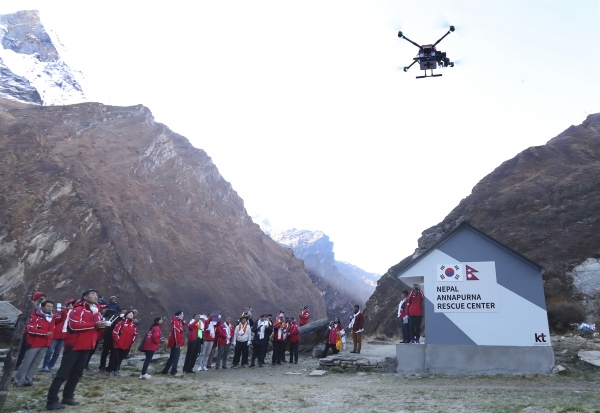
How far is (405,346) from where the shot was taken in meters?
14.2

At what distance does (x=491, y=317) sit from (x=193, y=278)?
64.8 m

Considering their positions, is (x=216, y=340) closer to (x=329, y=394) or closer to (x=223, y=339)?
(x=223, y=339)

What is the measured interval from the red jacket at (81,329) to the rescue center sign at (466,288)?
1072 centimetres

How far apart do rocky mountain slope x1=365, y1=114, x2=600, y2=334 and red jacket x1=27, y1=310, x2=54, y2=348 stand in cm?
2490

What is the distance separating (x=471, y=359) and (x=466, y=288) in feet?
7.42

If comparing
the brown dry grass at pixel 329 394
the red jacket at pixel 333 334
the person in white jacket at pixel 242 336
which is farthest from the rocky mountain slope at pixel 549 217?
the person in white jacket at pixel 242 336

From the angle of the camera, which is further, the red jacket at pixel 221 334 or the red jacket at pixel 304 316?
the red jacket at pixel 304 316

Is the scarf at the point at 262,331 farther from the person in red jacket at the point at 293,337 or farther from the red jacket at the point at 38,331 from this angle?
the red jacket at the point at 38,331

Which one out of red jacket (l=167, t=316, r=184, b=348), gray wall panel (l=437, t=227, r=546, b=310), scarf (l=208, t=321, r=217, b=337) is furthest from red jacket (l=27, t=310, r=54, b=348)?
gray wall panel (l=437, t=227, r=546, b=310)

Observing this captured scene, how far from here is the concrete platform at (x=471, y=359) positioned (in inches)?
519

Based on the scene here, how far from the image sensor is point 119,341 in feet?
42.4

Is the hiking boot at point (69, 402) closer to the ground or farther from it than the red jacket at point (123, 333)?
closer to the ground

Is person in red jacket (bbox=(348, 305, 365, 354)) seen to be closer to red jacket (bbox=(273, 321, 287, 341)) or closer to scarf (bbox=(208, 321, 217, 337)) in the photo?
red jacket (bbox=(273, 321, 287, 341))

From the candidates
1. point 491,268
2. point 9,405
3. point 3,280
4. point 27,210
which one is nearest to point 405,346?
point 491,268
